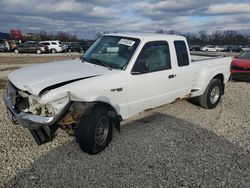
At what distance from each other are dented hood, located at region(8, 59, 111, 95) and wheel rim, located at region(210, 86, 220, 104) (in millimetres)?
3564

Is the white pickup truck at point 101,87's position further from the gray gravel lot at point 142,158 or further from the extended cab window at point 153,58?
the gray gravel lot at point 142,158

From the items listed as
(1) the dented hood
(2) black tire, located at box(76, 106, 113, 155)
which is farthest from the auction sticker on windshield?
(2) black tire, located at box(76, 106, 113, 155)

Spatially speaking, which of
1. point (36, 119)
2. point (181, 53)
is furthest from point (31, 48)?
point (36, 119)

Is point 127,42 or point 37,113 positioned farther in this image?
point 127,42

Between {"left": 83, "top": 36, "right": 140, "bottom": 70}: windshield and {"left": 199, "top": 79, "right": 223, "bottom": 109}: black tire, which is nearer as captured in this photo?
{"left": 83, "top": 36, "right": 140, "bottom": 70}: windshield

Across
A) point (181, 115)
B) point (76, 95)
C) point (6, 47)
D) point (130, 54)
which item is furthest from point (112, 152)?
point (6, 47)

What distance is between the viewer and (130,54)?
5.20m

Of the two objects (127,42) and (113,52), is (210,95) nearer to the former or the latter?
(127,42)

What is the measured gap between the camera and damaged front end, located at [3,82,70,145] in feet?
13.6

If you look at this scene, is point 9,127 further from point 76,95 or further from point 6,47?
point 6,47

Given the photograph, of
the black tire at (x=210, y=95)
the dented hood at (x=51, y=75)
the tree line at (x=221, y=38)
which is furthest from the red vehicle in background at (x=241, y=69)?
the tree line at (x=221, y=38)

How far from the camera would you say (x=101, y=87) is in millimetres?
4562

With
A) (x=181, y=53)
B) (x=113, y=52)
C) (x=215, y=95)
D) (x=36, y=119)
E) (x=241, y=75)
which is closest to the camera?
(x=36, y=119)

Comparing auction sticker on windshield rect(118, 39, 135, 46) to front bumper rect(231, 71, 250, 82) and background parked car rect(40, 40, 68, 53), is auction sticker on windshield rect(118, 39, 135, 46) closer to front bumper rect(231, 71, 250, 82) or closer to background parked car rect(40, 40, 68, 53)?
front bumper rect(231, 71, 250, 82)
